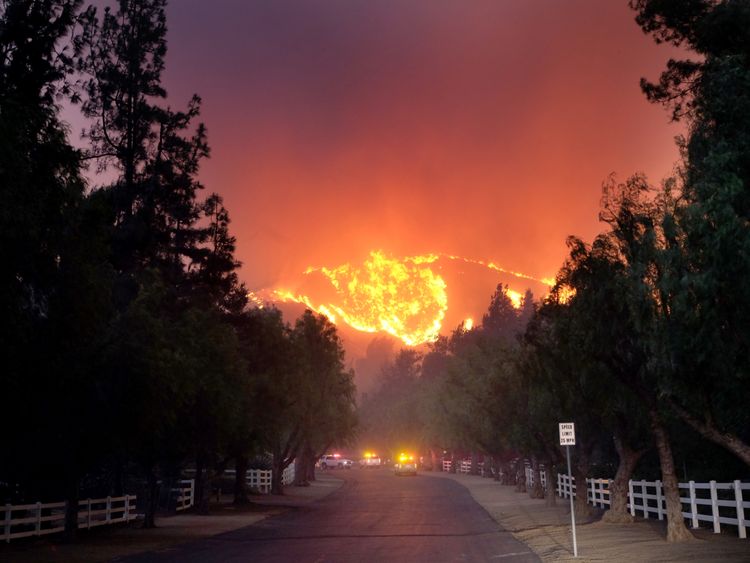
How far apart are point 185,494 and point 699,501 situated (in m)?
28.1

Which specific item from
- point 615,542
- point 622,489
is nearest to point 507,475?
point 622,489

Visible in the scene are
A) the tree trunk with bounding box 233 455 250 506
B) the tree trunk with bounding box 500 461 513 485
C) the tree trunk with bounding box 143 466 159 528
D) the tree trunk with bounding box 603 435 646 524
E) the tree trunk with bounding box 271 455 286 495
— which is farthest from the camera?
the tree trunk with bounding box 500 461 513 485

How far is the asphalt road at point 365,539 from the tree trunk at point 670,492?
3.76 meters

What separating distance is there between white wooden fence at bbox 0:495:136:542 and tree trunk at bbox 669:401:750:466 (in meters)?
17.2

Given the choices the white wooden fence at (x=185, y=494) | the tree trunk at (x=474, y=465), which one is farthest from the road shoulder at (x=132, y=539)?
the tree trunk at (x=474, y=465)

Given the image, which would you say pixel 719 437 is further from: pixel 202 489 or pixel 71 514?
pixel 202 489

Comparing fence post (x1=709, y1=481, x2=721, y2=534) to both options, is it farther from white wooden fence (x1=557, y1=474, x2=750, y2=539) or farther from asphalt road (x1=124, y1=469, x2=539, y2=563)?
asphalt road (x1=124, y1=469, x2=539, y2=563)

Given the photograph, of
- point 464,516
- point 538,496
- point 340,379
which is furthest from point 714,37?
point 340,379

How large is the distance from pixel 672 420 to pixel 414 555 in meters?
10.3

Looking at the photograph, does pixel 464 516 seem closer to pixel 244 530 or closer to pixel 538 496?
pixel 244 530

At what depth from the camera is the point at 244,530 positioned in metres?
28.9

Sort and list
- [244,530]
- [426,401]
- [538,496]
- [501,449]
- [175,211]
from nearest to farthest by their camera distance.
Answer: [244,530] < [175,211] < [538,496] < [501,449] < [426,401]

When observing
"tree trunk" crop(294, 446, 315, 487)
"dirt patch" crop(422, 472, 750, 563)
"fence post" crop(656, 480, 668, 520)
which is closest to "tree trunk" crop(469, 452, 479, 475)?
"tree trunk" crop(294, 446, 315, 487)

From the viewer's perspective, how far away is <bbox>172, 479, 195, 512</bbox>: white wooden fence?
4066 cm
